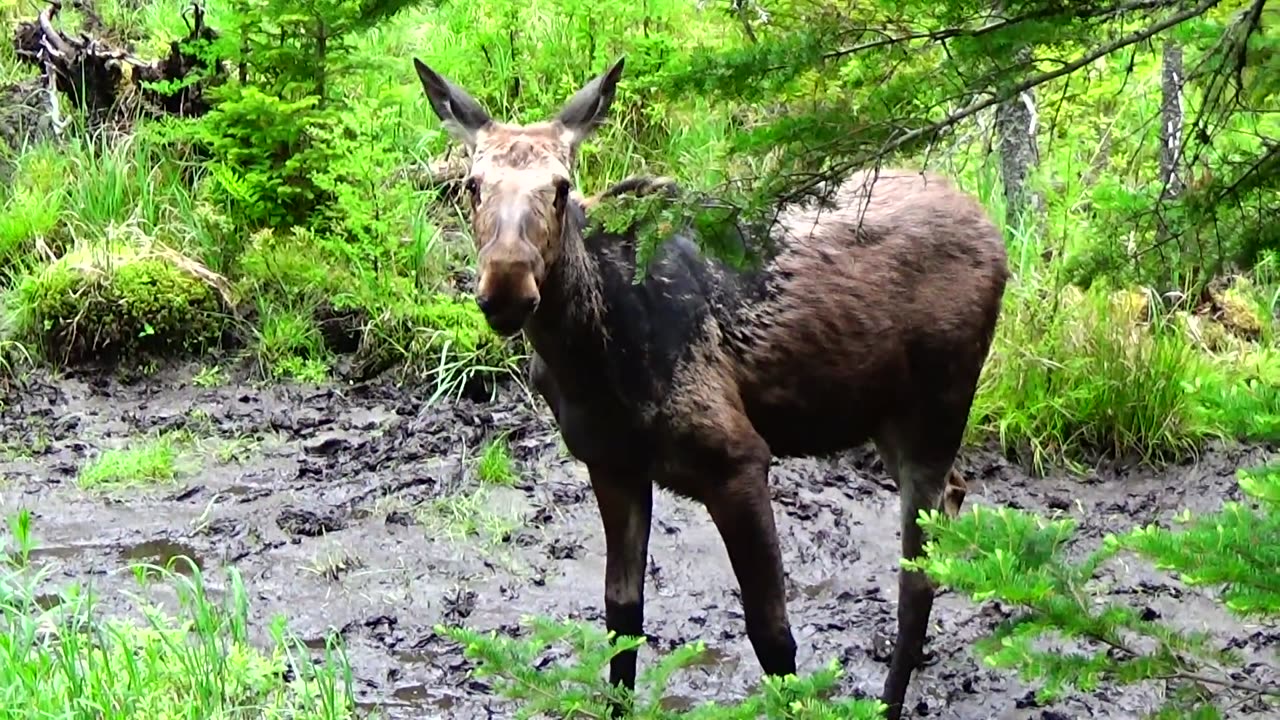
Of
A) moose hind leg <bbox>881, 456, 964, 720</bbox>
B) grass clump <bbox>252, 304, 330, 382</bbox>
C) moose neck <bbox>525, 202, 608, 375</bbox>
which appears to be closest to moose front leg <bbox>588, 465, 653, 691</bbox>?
moose neck <bbox>525, 202, 608, 375</bbox>

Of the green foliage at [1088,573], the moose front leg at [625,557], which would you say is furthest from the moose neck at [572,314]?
the green foliage at [1088,573]

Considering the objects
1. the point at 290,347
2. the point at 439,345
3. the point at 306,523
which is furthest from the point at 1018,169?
the point at 306,523

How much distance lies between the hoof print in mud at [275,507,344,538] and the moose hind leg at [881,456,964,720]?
3.00 meters

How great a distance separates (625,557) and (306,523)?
2.40 metres

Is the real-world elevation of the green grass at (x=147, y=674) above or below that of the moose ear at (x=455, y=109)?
below

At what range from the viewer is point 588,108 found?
484 centimetres

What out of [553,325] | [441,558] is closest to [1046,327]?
[441,558]

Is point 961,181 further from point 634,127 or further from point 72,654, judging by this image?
point 72,654

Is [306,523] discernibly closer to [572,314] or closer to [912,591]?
[572,314]

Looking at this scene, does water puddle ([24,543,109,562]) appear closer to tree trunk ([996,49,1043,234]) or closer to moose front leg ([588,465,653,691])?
moose front leg ([588,465,653,691])

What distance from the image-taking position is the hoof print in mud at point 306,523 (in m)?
7.03

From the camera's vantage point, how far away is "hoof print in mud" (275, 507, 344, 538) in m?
7.03

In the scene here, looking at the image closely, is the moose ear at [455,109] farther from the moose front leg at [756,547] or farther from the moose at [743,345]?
the moose front leg at [756,547]

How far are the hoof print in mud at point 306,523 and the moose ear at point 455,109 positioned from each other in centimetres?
283
